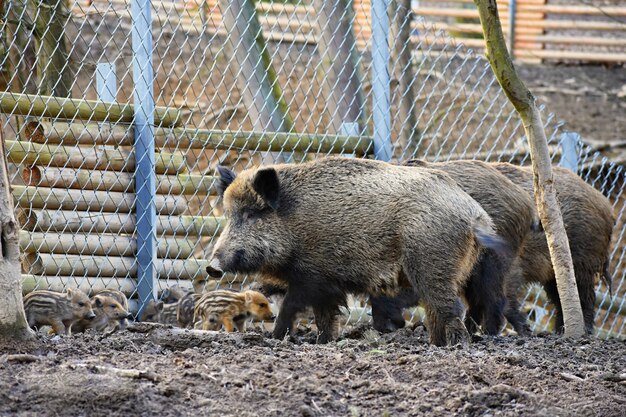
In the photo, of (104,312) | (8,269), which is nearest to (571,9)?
(104,312)

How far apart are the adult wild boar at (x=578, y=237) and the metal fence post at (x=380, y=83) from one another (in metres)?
1.00

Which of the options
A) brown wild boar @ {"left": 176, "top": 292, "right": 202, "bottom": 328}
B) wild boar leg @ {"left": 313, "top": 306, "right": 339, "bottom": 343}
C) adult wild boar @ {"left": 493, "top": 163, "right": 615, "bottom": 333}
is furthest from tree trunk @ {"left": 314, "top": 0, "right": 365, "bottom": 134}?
wild boar leg @ {"left": 313, "top": 306, "right": 339, "bottom": 343}

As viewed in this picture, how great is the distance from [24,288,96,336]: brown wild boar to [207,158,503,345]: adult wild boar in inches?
37.3

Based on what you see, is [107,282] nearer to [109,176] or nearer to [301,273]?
[109,176]

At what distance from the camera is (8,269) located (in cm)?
461

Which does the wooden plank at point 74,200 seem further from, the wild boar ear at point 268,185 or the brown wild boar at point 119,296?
the wild boar ear at point 268,185

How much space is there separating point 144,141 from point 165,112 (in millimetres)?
323

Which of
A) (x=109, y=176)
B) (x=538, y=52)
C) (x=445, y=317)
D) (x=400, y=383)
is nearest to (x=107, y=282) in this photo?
(x=109, y=176)

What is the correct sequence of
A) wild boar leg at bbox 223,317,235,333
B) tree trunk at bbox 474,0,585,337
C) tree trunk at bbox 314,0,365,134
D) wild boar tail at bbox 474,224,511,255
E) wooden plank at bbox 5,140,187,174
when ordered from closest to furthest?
tree trunk at bbox 474,0,585,337 → wild boar tail at bbox 474,224,511,255 → wooden plank at bbox 5,140,187,174 → wild boar leg at bbox 223,317,235,333 → tree trunk at bbox 314,0,365,134

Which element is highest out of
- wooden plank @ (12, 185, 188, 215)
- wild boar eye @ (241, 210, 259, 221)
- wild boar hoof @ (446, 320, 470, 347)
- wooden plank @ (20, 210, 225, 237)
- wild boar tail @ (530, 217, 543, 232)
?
wild boar tail @ (530, 217, 543, 232)

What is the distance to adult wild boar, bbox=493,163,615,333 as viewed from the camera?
8289 mm

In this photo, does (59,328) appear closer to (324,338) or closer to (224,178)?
(224,178)

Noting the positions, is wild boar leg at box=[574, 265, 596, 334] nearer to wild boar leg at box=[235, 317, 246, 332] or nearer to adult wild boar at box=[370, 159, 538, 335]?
adult wild boar at box=[370, 159, 538, 335]

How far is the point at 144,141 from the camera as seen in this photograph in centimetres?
740
